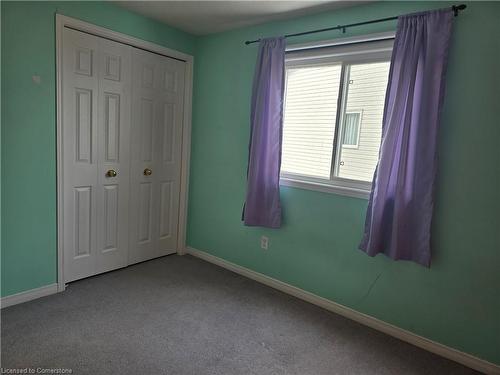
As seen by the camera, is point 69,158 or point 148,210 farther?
point 148,210

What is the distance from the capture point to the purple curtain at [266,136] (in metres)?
2.75

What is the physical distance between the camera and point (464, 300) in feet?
6.84

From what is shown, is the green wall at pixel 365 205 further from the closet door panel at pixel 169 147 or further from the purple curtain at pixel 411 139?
the closet door panel at pixel 169 147

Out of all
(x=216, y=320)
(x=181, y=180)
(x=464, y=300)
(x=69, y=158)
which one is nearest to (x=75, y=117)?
(x=69, y=158)

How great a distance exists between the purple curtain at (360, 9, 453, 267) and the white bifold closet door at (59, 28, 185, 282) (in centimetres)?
206

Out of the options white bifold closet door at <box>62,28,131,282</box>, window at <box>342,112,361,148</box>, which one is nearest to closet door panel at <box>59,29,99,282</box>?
white bifold closet door at <box>62,28,131,282</box>

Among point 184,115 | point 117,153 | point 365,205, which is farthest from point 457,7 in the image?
point 117,153

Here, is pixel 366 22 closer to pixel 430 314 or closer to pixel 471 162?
pixel 471 162

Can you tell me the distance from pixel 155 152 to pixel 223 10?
1419 mm

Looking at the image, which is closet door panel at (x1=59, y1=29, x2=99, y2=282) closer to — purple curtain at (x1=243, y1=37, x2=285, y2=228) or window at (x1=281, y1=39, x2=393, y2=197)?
purple curtain at (x1=243, y1=37, x2=285, y2=228)

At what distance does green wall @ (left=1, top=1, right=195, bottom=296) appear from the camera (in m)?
2.26

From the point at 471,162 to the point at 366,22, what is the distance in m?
1.17

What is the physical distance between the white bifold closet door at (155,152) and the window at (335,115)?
3.86 feet

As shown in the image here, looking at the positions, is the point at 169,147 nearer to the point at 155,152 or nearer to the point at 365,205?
the point at 155,152
